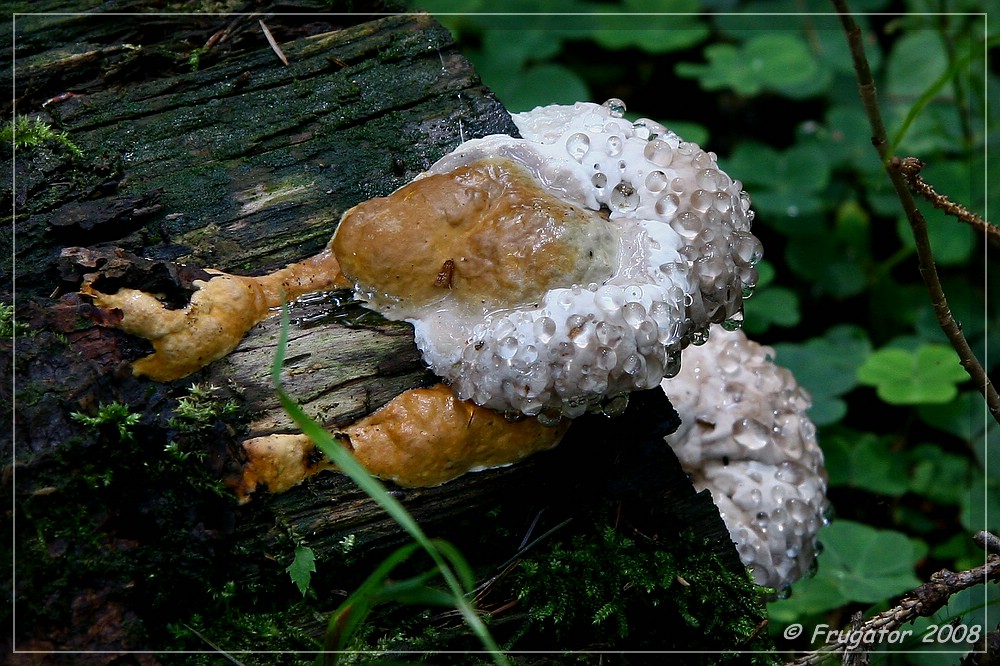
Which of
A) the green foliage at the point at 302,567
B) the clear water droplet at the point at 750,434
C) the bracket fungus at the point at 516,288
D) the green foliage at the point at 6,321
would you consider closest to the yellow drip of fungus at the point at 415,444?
the bracket fungus at the point at 516,288

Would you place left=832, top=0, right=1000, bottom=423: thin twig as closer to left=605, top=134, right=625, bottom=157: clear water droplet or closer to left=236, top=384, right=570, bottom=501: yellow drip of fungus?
left=605, top=134, right=625, bottom=157: clear water droplet

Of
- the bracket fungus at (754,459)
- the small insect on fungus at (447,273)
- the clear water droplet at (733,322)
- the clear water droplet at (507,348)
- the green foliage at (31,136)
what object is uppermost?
the green foliage at (31,136)

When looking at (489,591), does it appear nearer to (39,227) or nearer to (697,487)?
(697,487)

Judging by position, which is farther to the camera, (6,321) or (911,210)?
(911,210)

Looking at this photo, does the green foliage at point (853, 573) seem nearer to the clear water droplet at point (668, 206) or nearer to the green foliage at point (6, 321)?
the clear water droplet at point (668, 206)

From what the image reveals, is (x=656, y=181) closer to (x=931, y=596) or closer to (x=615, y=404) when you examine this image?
(x=615, y=404)

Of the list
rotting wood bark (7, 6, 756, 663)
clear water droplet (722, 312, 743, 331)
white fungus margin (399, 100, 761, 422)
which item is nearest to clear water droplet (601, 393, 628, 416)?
white fungus margin (399, 100, 761, 422)

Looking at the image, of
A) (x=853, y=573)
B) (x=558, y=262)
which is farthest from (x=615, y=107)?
(x=853, y=573)
